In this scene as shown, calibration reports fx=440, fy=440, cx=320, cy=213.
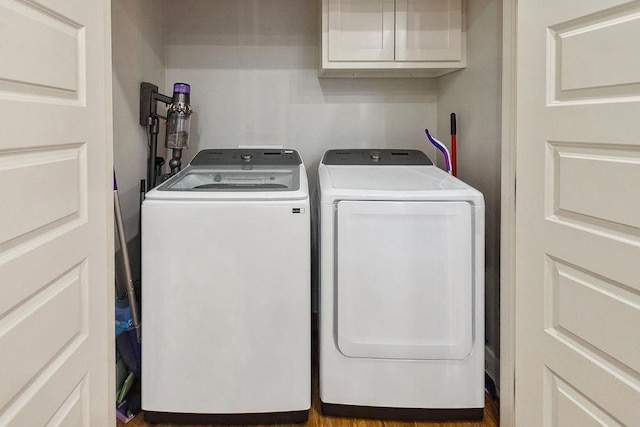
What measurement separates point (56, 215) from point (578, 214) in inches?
56.7

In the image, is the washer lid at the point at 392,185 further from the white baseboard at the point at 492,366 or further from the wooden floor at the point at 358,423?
the wooden floor at the point at 358,423

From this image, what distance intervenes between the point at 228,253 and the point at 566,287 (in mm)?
1144

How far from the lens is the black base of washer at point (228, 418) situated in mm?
1729

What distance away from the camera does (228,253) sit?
1658 mm

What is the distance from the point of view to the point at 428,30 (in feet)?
7.39

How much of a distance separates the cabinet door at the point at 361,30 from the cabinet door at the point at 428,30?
56 millimetres

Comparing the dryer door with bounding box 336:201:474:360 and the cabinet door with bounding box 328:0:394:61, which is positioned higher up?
the cabinet door with bounding box 328:0:394:61

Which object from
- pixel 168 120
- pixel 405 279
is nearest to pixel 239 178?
pixel 168 120

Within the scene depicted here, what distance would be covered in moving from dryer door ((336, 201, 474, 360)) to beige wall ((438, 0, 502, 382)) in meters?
0.36

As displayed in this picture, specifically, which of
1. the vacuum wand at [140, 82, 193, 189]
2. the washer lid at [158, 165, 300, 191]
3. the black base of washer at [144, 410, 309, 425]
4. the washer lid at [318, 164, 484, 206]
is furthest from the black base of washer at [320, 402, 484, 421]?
the vacuum wand at [140, 82, 193, 189]

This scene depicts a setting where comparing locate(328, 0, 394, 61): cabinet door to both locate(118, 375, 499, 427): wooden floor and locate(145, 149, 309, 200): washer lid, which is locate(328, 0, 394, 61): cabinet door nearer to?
locate(145, 149, 309, 200): washer lid

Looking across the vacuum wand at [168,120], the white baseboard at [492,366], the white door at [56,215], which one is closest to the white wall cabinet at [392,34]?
the vacuum wand at [168,120]

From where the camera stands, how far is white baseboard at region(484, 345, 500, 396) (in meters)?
1.92

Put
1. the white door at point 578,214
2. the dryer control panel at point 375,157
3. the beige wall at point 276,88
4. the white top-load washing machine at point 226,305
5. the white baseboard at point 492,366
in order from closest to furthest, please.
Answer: the white door at point 578,214 → the white top-load washing machine at point 226,305 → the white baseboard at point 492,366 → the dryer control panel at point 375,157 → the beige wall at point 276,88
